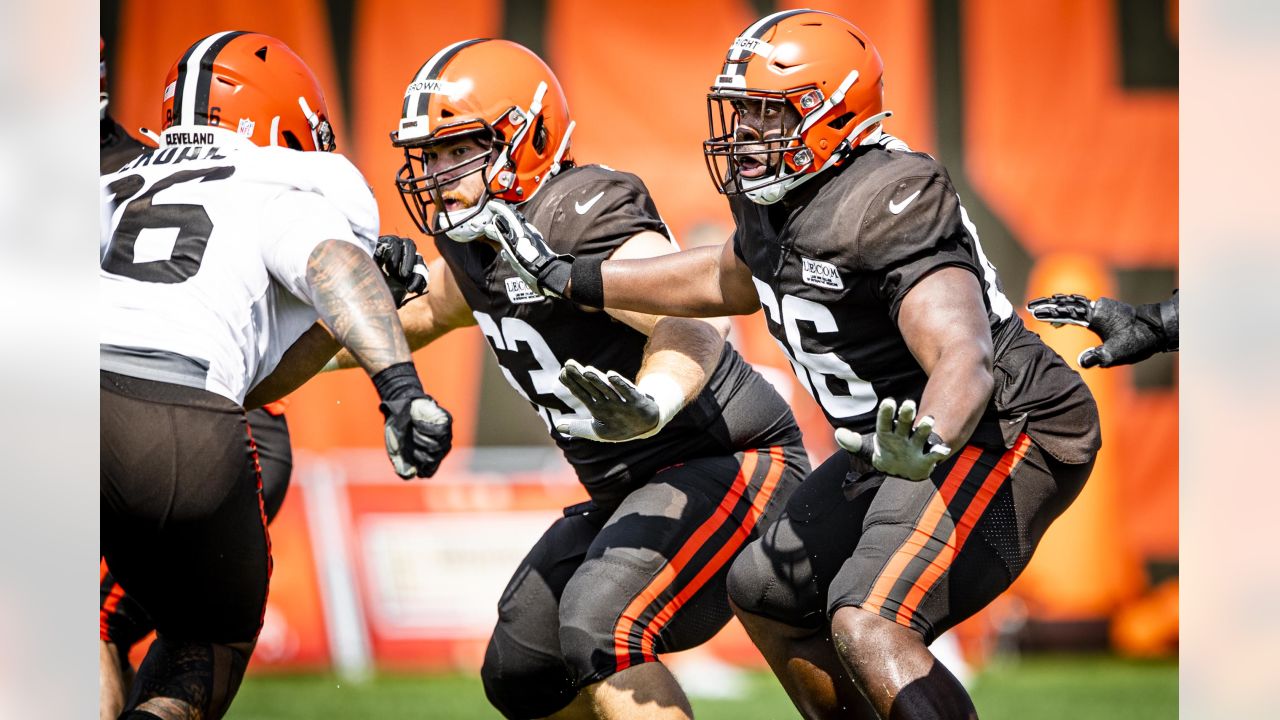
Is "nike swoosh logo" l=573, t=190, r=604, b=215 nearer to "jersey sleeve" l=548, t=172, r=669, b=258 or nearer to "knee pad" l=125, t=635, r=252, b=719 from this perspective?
"jersey sleeve" l=548, t=172, r=669, b=258

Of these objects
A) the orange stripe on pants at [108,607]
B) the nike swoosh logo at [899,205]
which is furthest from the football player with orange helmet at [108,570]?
the nike swoosh logo at [899,205]

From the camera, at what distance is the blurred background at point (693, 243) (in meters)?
5.97

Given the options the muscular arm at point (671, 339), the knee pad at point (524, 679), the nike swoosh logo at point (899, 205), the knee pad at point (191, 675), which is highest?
the nike swoosh logo at point (899, 205)

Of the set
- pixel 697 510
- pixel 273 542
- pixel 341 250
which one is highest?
pixel 341 250

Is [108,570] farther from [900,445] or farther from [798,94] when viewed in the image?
[900,445]

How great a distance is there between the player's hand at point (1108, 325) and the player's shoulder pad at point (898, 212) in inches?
21.1

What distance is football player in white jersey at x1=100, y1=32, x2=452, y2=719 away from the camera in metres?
2.72

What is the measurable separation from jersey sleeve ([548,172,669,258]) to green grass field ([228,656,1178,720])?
2436mm

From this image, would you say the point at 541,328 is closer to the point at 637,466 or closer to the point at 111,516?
the point at 637,466

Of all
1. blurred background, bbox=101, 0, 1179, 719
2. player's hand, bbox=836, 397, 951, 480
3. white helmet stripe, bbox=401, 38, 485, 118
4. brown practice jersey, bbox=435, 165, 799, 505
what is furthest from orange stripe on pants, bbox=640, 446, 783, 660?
blurred background, bbox=101, 0, 1179, 719

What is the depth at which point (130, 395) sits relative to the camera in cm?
273

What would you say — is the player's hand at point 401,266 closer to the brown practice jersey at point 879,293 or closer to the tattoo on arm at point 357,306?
the tattoo on arm at point 357,306
